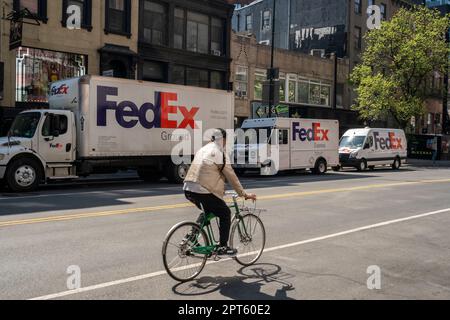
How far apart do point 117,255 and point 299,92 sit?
35676 mm

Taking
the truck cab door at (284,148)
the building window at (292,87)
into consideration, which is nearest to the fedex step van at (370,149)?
the truck cab door at (284,148)

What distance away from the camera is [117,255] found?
282 inches

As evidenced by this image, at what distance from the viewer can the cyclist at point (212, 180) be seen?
610 centimetres

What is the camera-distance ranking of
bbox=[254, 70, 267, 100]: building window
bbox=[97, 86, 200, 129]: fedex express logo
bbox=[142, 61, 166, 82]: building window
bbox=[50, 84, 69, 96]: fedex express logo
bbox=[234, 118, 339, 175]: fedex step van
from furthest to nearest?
1. bbox=[254, 70, 267, 100]: building window
2. bbox=[142, 61, 166, 82]: building window
3. bbox=[234, 118, 339, 175]: fedex step van
4. bbox=[50, 84, 69, 96]: fedex express logo
5. bbox=[97, 86, 200, 129]: fedex express logo

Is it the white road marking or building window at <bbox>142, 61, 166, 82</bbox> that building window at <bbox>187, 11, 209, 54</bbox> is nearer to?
building window at <bbox>142, 61, 166, 82</bbox>

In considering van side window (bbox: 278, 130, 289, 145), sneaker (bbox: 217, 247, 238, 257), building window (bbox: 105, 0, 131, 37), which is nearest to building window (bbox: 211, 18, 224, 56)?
building window (bbox: 105, 0, 131, 37)

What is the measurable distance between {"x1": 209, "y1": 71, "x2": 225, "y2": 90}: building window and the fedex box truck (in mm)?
13253

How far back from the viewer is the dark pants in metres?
6.13

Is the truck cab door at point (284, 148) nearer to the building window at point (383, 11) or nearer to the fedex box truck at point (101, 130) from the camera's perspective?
the fedex box truck at point (101, 130)

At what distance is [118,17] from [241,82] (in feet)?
36.2

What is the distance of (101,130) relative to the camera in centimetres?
1656

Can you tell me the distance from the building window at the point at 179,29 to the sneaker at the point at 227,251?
25.6 meters

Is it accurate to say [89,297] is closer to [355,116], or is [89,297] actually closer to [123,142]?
[123,142]
